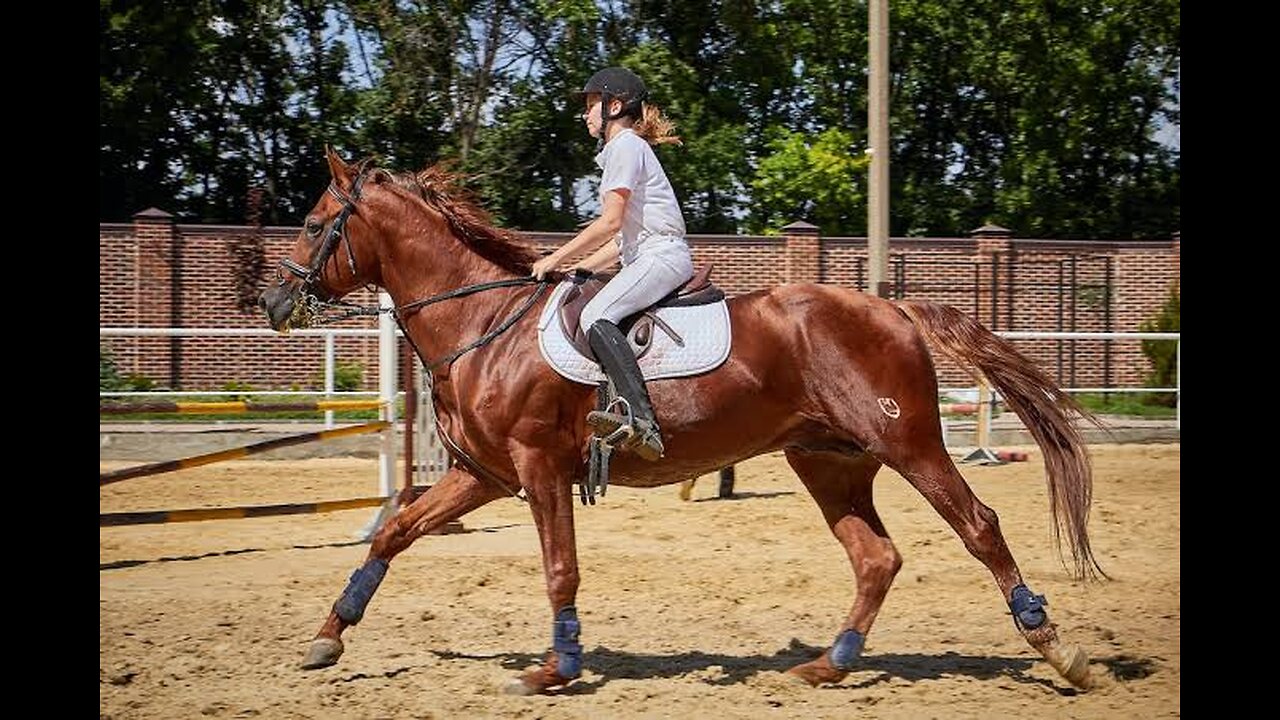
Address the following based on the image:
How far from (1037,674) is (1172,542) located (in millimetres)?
4386

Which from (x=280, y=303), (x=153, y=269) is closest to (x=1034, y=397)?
(x=280, y=303)

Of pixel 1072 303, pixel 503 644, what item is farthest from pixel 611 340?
pixel 1072 303

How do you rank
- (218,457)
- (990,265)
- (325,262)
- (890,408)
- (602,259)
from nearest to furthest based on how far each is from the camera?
(890,408), (602,259), (325,262), (218,457), (990,265)

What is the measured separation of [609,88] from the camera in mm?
6383

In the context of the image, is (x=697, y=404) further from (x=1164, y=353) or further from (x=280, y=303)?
(x=1164, y=353)

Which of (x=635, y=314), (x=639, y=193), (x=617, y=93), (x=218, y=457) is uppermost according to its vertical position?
(x=617, y=93)

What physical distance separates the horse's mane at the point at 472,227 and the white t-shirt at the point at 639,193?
2.09 feet

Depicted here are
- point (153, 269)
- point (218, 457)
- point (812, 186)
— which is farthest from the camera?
point (812, 186)

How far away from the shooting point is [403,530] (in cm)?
654

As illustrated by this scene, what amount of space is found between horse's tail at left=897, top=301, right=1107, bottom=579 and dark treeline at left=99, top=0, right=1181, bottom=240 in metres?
21.1

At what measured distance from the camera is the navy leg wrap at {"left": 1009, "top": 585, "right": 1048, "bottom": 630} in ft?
19.9

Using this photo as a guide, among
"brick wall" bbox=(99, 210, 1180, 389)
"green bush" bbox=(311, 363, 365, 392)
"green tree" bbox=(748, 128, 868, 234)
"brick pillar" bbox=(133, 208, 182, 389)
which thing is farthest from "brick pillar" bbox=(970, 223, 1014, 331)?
"brick pillar" bbox=(133, 208, 182, 389)

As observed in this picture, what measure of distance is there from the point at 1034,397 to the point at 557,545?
2.40m

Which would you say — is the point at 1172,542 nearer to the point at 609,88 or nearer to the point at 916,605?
the point at 916,605
